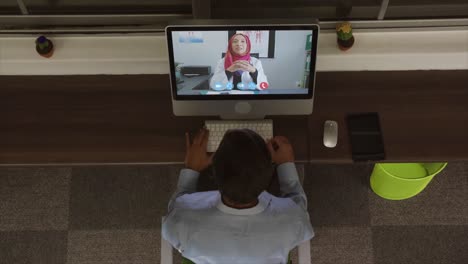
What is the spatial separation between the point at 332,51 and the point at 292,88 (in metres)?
0.47

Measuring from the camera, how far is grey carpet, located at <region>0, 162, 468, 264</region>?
2.77 metres

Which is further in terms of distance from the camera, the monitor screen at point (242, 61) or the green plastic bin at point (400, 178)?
the green plastic bin at point (400, 178)

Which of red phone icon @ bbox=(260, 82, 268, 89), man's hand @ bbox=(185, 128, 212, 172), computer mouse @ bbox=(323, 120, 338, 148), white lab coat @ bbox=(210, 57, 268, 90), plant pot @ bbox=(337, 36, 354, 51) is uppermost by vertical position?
plant pot @ bbox=(337, 36, 354, 51)

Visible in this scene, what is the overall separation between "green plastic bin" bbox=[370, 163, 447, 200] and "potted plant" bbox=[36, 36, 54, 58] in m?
1.85

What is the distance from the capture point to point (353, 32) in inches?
93.3

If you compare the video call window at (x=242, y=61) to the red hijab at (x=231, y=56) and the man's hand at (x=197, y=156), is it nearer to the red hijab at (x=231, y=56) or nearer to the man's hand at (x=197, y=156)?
the red hijab at (x=231, y=56)

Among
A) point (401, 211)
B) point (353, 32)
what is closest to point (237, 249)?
point (353, 32)

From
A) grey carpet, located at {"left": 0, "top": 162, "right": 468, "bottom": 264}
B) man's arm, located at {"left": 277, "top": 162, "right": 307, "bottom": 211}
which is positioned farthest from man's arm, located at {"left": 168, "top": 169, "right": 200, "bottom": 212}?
grey carpet, located at {"left": 0, "top": 162, "right": 468, "bottom": 264}

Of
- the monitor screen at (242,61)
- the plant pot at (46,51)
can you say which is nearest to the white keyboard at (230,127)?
the monitor screen at (242,61)

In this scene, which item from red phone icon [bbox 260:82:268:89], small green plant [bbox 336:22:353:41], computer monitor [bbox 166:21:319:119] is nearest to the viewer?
computer monitor [bbox 166:21:319:119]

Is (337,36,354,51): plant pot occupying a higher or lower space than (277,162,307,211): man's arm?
higher

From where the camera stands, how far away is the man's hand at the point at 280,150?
2.05 meters

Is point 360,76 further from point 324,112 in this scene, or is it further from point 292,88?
point 292,88

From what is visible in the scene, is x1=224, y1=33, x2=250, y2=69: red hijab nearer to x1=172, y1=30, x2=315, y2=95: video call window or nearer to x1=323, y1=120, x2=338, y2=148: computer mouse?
x1=172, y1=30, x2=315, y2=95: video call window
